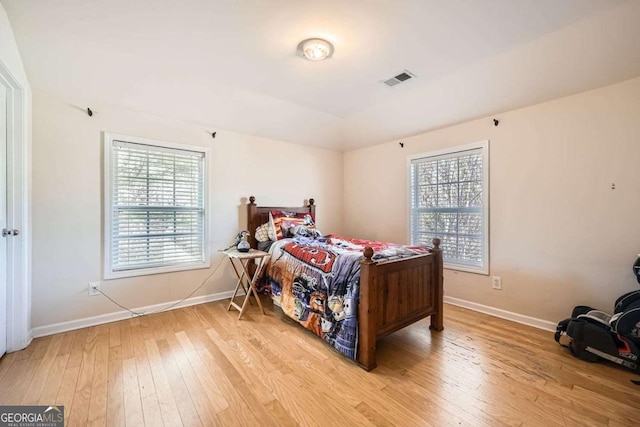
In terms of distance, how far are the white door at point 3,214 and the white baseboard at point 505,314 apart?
4.31 metres

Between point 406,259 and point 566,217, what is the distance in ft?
5.44

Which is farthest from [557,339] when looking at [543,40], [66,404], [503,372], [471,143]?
[66,404]

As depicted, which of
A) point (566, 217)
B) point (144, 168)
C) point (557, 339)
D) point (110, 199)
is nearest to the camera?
point (557, 339)

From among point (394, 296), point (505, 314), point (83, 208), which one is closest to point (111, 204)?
point (83, 208)

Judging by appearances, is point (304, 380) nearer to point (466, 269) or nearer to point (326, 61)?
point (466, 269)

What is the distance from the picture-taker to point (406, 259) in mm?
2348

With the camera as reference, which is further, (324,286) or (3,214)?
(324,286)

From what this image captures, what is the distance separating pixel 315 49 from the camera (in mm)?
2197

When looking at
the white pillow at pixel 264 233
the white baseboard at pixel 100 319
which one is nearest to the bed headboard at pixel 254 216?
the white pillow at pixel 264 233

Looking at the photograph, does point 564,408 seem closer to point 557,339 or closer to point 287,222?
point 557,339

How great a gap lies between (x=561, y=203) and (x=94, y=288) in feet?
15.4

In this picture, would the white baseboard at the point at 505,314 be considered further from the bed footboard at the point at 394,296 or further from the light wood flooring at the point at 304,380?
the bed footboard at the point at 394,296

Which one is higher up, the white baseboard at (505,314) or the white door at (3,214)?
the white door at (3,214)

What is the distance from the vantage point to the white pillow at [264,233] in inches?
141
